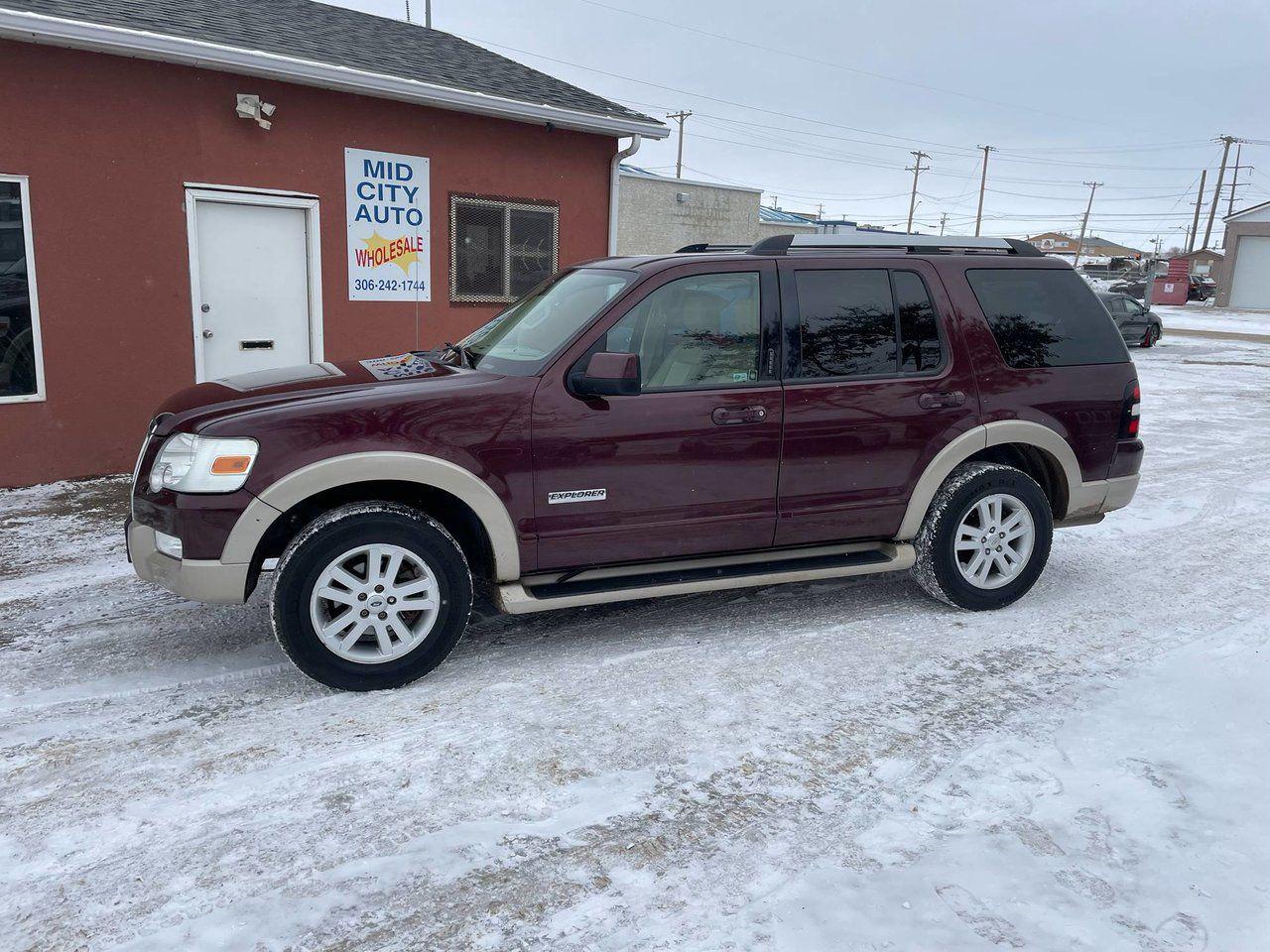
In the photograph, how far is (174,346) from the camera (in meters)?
8.12

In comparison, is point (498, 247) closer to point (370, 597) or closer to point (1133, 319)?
point (370, 597)

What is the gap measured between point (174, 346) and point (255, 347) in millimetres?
728

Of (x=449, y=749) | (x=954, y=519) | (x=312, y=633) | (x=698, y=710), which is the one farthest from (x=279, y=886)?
(x=954, y=519)

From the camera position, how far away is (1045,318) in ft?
16.8

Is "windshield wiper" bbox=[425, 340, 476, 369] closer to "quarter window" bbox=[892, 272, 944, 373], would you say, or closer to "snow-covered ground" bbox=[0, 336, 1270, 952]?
"snow-covered ground" bbox=[0, 336, 1270, 952]

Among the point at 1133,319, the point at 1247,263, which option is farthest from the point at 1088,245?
the point at 1133,319

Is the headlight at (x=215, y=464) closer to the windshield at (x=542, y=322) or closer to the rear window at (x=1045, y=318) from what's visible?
the windshield at (x=542, y=322)

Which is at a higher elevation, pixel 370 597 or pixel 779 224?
pixel 779 224

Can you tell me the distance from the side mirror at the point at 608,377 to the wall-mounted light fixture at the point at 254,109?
222 inches

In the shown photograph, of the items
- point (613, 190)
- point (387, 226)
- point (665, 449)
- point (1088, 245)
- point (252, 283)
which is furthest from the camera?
point (1088, 245)

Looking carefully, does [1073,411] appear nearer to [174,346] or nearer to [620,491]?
[620,491]

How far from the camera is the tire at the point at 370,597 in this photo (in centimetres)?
383

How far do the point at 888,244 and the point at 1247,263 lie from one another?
4954cm

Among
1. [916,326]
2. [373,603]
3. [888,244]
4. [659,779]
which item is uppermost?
[888,244]
